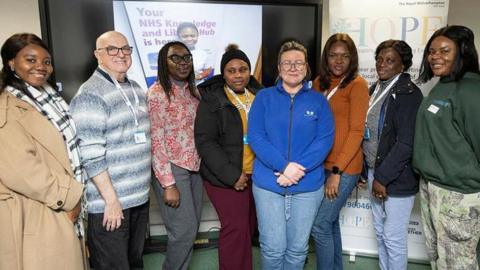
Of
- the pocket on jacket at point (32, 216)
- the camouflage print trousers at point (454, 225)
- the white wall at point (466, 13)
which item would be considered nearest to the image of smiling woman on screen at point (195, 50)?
the pocket on jacket at point (32, 216)

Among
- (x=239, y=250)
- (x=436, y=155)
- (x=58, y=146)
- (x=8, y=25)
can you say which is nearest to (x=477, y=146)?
(x=436, y=155)

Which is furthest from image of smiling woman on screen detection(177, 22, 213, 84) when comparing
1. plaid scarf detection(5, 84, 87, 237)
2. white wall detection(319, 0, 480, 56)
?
white wall detection(319, 0, 480, 56)

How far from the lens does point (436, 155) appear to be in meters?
1.88

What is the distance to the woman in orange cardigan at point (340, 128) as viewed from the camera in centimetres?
214

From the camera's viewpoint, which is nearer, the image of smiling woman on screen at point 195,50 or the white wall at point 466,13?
the image of smiling woman on screen at point 195,50

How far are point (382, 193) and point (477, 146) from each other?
55 cm

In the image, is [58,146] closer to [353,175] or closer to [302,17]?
[353,175]

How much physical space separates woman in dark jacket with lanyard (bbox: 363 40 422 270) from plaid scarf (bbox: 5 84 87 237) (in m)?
1.63

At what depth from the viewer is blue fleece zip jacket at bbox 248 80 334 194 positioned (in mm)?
1973

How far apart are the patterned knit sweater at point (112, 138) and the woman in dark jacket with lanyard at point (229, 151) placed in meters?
0.36

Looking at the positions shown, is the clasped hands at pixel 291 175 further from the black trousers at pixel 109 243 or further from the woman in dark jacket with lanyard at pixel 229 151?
the black trousers at pixel 109 243

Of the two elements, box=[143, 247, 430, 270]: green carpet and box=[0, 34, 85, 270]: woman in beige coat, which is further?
box=[143, 247, 430, 270]: green carpet

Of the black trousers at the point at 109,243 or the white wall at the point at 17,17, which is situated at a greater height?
the white wall at the point at 17,17

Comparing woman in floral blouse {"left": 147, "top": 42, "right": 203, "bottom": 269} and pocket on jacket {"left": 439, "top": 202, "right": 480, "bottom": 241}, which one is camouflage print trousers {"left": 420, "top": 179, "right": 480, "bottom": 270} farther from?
woman in floral blouse {"left": 147, "top": 42, "right": 203, "bottom": 269}
